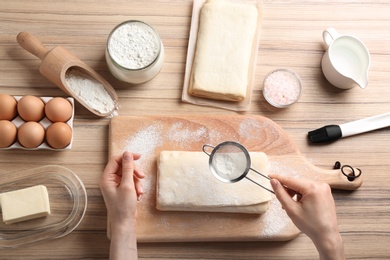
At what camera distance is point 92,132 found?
1.43 meters

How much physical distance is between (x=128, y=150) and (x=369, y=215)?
0.77 metres

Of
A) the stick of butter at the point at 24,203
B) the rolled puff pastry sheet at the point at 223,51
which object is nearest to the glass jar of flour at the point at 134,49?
the rolled puff pastry sheet at the point at 223,51

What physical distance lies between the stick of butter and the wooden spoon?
11.3 inches

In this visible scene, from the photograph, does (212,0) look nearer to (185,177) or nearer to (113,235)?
(185,177)

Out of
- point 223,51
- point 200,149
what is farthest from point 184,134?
point 223,51

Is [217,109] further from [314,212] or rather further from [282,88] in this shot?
[314,212]

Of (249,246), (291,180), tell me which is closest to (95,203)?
(249,246)

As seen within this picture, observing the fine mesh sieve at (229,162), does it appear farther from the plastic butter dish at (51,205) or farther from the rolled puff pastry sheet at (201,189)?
the plastic butter dish at (51,205)

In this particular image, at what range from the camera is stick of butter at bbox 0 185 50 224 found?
1.33m

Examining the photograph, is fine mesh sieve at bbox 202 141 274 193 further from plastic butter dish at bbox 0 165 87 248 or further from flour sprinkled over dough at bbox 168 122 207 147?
plastic butter dish at bbox 0 165 87 248

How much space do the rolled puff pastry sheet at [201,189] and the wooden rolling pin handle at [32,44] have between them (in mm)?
466

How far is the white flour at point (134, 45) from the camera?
4.46ft

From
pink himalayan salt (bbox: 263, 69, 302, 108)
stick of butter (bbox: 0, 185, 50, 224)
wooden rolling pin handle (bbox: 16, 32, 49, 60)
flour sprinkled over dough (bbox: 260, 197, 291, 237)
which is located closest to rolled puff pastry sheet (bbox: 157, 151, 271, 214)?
flour sprinkled over dough (bbox: 260, 197, 291, 237)

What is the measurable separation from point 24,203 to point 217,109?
25.0 inches
